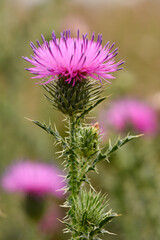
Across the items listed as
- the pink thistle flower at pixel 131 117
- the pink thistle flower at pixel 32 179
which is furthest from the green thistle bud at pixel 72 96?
the pink thistle flower at pixel 131 117

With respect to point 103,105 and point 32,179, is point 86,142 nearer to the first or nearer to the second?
point 32,179

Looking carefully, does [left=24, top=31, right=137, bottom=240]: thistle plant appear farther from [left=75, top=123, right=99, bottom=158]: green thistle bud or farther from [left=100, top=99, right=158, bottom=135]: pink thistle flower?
[left=100, top=99, right=158, bottom=135]: pink thistle flower

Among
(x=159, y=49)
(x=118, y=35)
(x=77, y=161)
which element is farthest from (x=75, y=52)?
(x=118, y=35)

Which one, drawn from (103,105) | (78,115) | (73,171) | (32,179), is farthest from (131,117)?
(73,171)

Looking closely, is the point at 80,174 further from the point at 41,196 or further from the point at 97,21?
the point at 97,21

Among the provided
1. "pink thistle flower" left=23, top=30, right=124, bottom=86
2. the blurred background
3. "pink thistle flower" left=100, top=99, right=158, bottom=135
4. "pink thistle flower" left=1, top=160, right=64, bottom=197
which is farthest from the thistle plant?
"pink thistle flower" left=100, top=99, right=158, bottom=135

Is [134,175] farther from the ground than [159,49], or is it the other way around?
[159,49]
